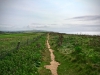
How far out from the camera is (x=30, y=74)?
1243 cm

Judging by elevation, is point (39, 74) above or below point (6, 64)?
below

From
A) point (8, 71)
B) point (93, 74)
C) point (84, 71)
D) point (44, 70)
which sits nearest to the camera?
point (8, 71)

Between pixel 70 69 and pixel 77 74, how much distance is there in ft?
6.12

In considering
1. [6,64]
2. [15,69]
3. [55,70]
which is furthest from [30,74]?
[55,70]

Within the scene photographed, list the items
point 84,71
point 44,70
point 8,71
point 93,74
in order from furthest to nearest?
1. point 44,70
2. point 84,71
3. point 93,74
4. point 8,71

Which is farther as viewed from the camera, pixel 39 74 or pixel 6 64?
pixel 39 74

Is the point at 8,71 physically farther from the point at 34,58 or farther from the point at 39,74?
the point at 34,58

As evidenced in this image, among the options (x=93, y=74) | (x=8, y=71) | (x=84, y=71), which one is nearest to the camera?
(x=8, y=71)

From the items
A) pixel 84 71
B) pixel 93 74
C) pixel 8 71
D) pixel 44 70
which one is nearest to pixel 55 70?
pixel 44 70

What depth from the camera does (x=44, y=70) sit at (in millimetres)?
15016

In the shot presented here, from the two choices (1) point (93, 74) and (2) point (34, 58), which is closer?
(1) point (93, 74)

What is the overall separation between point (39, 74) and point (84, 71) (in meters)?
4.24

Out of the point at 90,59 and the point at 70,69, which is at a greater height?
the point at 90,59

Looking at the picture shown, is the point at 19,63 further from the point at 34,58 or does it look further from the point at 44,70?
the point at 34,58
